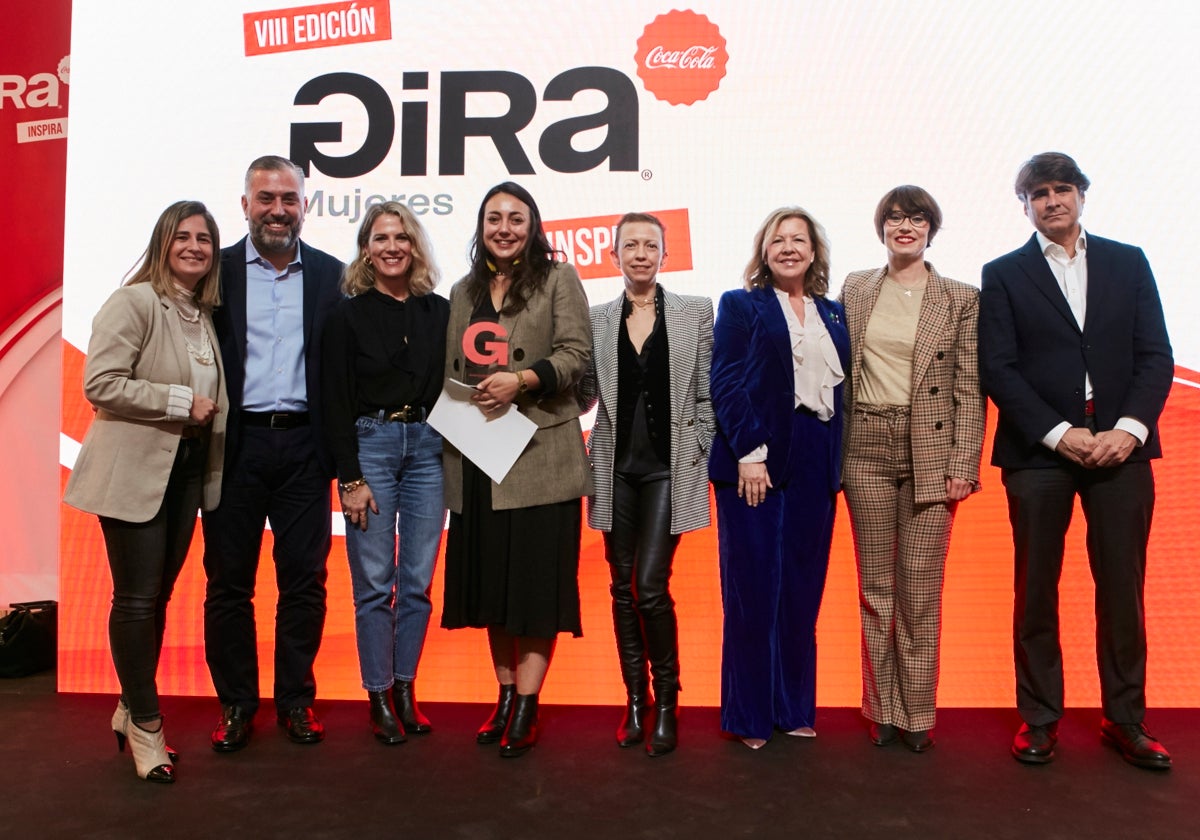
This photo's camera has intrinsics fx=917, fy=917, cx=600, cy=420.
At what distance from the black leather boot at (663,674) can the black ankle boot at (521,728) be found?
357 millimetres

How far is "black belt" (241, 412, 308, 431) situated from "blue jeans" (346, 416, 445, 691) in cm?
21

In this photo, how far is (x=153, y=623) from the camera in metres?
2.58

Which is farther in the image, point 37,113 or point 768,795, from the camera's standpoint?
point 37,113

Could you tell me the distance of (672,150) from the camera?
3.40 m

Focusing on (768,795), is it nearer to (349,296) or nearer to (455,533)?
(455,533)

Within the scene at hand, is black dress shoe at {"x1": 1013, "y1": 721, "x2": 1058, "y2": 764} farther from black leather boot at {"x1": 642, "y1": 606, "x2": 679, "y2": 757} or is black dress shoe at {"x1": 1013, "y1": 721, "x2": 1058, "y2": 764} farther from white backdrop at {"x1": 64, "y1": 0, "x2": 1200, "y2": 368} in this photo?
white backdrop at {"x1": 64, "y1": 0, "x2": 1200, "y2": 368}

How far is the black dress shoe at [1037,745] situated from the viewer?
266 cm

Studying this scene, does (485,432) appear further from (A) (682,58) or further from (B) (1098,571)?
(B) (1098,571)

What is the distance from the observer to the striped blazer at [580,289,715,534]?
8.82ft

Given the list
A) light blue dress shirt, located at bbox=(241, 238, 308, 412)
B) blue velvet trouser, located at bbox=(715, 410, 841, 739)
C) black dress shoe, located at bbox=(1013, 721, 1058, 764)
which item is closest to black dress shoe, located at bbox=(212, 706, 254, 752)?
light blue dress shirt, located at bbox=(241, 238, 308, 412)

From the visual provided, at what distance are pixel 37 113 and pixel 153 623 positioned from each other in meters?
2.76

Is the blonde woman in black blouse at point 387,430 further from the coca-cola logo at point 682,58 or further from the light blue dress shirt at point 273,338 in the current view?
the coca-cola logo at point 682,58

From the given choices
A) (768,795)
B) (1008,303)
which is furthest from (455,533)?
(1008,303)

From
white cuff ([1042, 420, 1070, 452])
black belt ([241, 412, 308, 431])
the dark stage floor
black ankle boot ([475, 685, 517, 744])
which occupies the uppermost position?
black belt ([241, 412, 308, 431])
